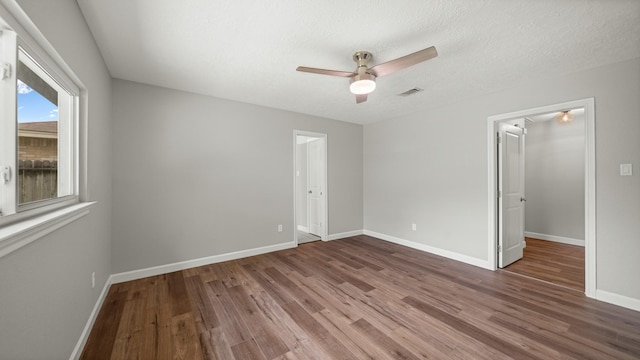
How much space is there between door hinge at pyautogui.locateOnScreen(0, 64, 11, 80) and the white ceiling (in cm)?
95

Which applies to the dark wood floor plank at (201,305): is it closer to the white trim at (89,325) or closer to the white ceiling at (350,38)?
the white trim at (89,325)

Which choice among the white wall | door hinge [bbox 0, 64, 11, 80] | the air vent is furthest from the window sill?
the white wall

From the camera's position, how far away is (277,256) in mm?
3742

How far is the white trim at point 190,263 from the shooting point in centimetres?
283

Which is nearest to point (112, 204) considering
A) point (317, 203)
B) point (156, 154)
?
point (156, 154)

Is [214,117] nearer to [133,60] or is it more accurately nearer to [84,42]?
[133,60]

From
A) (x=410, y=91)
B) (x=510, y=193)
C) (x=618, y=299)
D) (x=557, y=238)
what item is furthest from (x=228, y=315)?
(x=557, y=238)

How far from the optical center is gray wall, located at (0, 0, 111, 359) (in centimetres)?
98

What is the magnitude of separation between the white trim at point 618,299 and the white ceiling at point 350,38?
7.77ft

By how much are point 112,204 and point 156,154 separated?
2.52ft

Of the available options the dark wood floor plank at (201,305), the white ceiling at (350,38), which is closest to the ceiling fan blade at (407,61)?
the white ceiling at (350,38)

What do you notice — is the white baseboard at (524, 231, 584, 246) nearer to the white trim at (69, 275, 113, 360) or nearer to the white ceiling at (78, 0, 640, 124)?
the white ceiling at (78, 0, 640, 124)

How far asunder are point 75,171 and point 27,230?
111 centimetres

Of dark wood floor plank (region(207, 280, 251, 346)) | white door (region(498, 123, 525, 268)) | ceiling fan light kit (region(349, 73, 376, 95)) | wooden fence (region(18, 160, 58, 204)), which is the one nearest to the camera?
wooden fence (region(18, 160, 58, 204))
